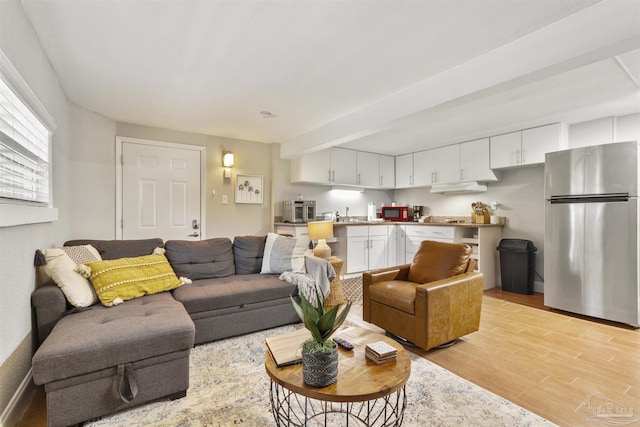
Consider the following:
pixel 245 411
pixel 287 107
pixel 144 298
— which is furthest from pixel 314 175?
pixel 245 411

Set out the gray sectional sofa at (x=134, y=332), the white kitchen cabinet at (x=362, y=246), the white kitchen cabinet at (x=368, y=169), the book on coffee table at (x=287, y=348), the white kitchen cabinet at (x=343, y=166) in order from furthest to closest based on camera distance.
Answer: the white kitchen cabinet at (x=368, y=169) → the white kitchen cabinet at (x=343, y=166) → the white kitchen cabinet at (x=362, y=246) → the gray sectional sofa at (x=134, y=332) → the book on coffee table at (x=287, y=348)

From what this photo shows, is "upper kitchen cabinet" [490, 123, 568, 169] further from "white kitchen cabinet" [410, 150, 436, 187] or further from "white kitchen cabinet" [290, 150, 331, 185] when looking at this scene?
"white kitchen cabinet" [290, 150, 331, 185]

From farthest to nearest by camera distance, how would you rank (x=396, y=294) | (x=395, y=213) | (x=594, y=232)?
1. (x=395, y=213)
2. (x=594, y=232)
3. (x=396, y=294)

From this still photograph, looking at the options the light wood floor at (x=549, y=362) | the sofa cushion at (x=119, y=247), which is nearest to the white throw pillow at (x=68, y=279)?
the sofa cushion at (x=119, y=247)

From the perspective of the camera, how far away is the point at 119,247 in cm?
275

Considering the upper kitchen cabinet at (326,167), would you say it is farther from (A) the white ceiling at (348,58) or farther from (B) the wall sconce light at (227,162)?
(A) the white ceiling at (348,58)

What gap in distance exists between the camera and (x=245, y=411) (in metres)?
1.70

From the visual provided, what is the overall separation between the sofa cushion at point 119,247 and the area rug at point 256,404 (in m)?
1.22

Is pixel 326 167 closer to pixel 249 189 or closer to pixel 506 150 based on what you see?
pixel 249 189

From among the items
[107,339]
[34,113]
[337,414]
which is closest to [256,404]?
[337,414]

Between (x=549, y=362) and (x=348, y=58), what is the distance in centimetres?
277

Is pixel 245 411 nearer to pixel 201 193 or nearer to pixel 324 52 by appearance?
pixel 324 52

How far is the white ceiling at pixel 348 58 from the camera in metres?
1.75

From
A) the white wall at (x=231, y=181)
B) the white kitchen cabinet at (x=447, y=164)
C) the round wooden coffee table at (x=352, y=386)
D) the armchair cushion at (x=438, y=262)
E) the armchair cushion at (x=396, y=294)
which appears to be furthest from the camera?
the white kitchen cabinet at (x=447, y=164)
